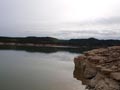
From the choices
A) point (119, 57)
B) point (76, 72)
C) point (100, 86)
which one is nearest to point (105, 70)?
point (100, 86)

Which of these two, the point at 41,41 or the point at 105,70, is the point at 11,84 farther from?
the point at 41,41

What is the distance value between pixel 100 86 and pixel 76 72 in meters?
7.09

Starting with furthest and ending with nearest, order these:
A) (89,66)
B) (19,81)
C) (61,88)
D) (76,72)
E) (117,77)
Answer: (76,72)
(89,66)
(19,81)
(61,88)
(117,77)

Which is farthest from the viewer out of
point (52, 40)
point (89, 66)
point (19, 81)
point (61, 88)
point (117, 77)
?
point (52, 40)

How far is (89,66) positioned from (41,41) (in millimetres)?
74376

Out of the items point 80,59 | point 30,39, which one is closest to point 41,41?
point 30,39

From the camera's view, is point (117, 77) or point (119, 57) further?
point (119, 57)

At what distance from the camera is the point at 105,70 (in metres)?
11.3

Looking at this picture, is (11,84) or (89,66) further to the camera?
(89,66)

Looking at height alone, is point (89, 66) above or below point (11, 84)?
above

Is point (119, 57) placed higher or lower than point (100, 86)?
higher

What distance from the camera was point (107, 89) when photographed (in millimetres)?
10391

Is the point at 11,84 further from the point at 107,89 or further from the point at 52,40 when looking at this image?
the point at 52,40

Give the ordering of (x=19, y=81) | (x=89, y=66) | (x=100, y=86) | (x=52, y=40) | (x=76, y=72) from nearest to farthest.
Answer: (x=100, y=86), (x=19, y=81), (x=89, y=66), (x=76, y=72), (x=52, y=40)
